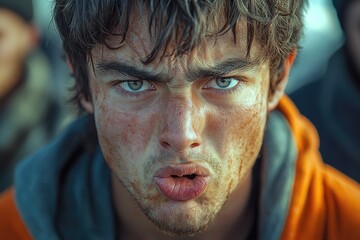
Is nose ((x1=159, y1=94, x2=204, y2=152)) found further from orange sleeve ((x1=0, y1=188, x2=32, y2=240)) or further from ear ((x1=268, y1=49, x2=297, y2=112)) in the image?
orange sleeve ((x1=0, y1=188, x2=32, y2=240))

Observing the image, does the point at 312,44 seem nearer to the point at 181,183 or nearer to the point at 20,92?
the point at 20,92

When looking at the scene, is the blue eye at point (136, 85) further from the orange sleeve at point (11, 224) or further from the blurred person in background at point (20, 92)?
the blurred person in background at point (20, 92)

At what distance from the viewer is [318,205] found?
6.05ft

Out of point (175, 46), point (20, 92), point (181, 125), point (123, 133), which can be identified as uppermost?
point (175, 46)

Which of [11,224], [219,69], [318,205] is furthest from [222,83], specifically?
[11,224]

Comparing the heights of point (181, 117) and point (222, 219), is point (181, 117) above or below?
above

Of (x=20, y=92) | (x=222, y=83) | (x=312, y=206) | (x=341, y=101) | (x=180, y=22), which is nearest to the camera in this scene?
(x=180, y=22)

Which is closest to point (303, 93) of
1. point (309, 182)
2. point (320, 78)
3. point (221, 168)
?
point (320, 78)

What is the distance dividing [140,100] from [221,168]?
0.24m

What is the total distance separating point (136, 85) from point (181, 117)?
0.51ft

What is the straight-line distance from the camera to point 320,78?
11.3 ft

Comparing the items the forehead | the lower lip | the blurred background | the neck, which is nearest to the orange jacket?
the neck

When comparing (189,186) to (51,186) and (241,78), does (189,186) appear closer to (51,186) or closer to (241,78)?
(241,78)

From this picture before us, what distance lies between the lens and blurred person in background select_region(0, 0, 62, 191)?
366 cm
